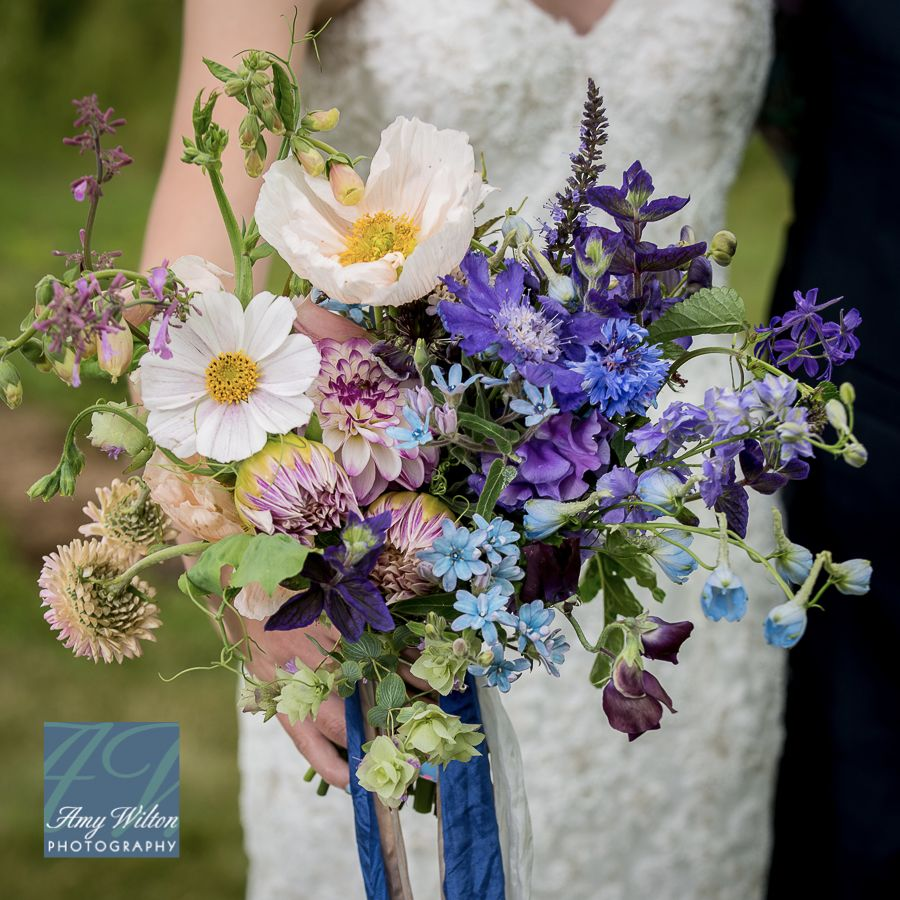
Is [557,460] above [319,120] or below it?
below

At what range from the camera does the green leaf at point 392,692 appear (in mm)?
608

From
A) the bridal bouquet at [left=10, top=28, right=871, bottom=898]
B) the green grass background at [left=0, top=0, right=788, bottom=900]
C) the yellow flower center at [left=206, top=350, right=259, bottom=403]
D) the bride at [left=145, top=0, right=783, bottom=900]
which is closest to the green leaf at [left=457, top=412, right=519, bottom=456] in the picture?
the bridal bouquet at [left=10, top=28, right=871, bottom=898]

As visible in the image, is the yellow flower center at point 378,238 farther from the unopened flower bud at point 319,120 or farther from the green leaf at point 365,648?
the green leaf at point 365,648

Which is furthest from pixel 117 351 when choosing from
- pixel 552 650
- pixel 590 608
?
pixel 590 608

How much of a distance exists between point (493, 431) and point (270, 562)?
4.8 inches

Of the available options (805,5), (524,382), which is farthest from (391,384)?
(805,5)

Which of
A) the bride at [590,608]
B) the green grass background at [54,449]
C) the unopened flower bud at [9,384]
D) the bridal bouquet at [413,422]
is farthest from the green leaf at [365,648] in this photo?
the green grass background at [54,449]

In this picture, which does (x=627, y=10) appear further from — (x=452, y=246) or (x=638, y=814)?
(x=638, y=814)

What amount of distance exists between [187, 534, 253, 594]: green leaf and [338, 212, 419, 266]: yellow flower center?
5.9 inches

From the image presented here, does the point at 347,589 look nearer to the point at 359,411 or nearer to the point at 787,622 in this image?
the point at 359,411

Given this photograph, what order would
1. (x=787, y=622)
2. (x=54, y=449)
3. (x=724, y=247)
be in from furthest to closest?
(x=54, y=449) < (x=724, y=247) < (x=787, y=622)

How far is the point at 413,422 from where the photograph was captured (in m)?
0.54

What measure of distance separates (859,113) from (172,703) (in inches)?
79.3

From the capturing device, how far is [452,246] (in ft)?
1.82
